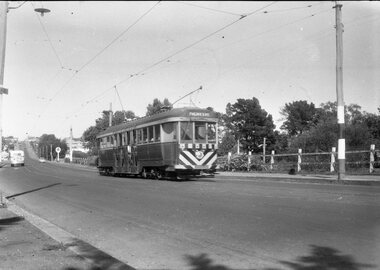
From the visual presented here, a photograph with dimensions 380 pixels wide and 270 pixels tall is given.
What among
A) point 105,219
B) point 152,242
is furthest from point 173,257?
point 105,219

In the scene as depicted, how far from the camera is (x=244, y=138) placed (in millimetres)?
107062

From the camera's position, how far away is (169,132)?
861 inches

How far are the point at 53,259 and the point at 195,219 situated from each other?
3721mm

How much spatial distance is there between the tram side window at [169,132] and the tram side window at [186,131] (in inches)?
14.1

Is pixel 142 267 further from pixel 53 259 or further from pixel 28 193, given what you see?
pixel 28 193

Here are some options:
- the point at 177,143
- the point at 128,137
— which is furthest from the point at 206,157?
the point at 128,137

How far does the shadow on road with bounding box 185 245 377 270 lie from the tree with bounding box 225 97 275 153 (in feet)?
326

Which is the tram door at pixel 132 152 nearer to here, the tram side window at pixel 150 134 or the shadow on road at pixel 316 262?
the tram side window at pixel 150 134

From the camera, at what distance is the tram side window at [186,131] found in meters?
21.4

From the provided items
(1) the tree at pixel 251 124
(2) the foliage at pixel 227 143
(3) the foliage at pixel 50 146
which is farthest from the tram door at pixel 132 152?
(3) the foliage at pixel 50 146

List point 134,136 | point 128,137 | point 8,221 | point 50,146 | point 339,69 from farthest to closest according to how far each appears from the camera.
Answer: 1. point 50,146
2. point 128,137
3. point 134,136
4. point 339,69
5. point 8,221

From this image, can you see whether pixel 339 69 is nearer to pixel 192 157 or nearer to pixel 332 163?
pixel 332 163

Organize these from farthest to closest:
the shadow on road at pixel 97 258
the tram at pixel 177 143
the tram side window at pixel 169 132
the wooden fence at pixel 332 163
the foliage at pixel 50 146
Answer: the foliage at pixel 50 146 < the wooden fence at pixel 332 163 < the tram side window at pixel 169 132 < the tram at pixel 177 143 < the shadow on road at pixel 97 258

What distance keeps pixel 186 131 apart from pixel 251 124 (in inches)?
3364
